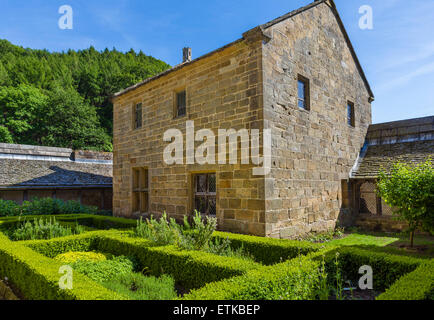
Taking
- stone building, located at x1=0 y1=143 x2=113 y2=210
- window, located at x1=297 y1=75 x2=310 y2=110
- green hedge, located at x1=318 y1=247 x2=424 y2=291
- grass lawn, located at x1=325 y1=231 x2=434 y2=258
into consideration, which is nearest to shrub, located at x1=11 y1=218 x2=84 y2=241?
stone building, located at x1=0 y1=143 x2=113 y2=210

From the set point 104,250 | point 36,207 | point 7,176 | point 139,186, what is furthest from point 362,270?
point 7,176

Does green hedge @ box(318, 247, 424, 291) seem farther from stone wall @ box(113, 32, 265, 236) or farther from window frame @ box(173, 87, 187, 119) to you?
window frame @ box(173, 87, 187, 119)

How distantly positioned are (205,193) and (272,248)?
3390 millimetres

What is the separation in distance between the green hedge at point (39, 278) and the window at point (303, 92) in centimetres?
774

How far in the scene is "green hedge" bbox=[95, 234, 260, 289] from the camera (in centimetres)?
464

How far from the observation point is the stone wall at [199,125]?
7.53 metres

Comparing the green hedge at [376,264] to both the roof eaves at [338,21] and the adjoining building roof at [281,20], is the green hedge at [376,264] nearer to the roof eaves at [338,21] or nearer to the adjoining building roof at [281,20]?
the adjoining building roof at [281,20]

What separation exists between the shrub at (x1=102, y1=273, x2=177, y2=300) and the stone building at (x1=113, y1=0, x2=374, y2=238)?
305 cm

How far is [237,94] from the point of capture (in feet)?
26.2

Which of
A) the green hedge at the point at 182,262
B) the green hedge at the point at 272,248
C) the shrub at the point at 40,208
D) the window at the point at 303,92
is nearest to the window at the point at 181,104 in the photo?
the window at the point at 303,92

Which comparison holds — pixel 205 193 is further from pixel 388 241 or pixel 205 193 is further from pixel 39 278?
pixel 388 241

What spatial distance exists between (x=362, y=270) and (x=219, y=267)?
99.2 inches

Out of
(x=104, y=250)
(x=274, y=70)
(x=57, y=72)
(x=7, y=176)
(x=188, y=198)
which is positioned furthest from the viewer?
(x=57, y=72)

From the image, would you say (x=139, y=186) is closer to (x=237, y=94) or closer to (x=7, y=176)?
(x=237, y=94)
